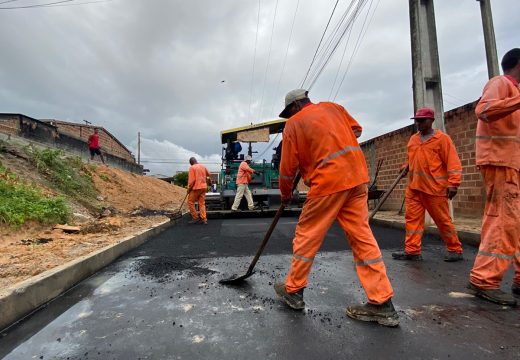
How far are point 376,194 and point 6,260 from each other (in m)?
5.75

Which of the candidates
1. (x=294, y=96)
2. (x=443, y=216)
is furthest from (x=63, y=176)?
(x=443, y=216)

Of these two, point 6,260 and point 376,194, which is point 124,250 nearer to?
point 6,260

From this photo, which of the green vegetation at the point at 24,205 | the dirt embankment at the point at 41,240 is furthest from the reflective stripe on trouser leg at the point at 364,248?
the green vegetation at the point at 24,205

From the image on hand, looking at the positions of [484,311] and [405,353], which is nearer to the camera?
[405,353]

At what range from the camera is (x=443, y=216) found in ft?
12.8

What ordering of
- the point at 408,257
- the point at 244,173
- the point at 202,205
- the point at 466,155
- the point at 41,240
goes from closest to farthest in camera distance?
1. the point at 408,257
2. the point at 41,240
3. the point at 466,155
4. the point at 202,205
5. the point at 244,173

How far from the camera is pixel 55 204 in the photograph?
6.47 m

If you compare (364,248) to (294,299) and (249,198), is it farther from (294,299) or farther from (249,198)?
(249,198)

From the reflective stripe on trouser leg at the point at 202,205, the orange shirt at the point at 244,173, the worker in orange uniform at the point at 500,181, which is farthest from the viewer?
the orange shirt at the point at 244,173

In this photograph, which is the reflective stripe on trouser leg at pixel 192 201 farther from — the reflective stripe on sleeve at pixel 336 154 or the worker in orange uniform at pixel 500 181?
the worker in orange uniform at pixel 500 181

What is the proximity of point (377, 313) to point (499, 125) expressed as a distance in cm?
180

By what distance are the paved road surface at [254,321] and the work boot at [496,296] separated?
61mm

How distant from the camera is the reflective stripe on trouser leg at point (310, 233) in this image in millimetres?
2527

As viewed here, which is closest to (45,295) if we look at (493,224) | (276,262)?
(276,262)
